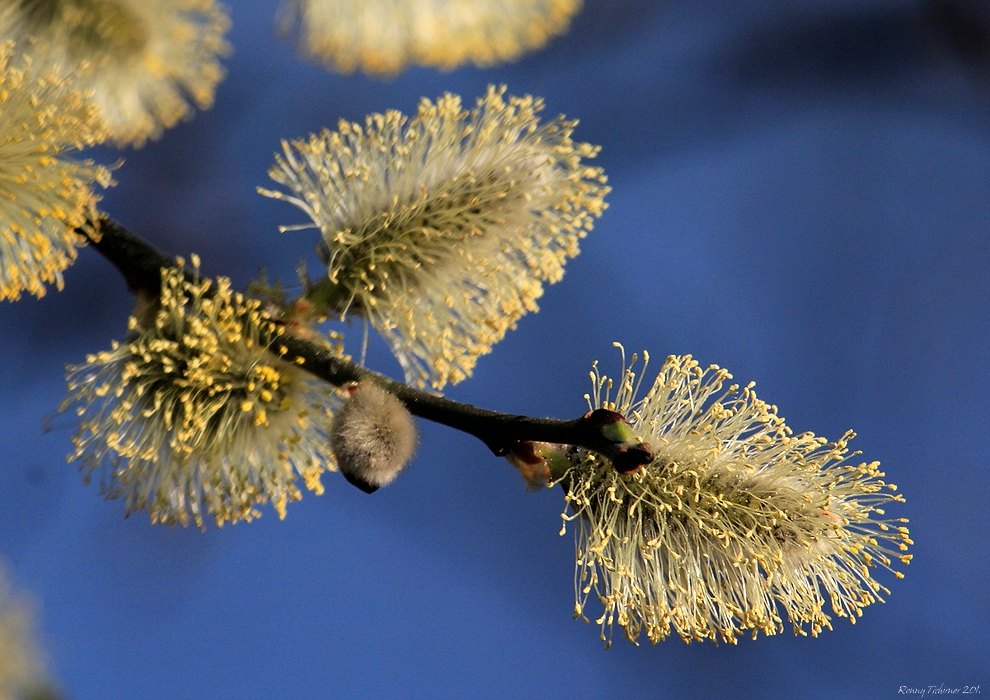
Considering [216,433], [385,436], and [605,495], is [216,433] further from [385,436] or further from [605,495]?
[605,495]

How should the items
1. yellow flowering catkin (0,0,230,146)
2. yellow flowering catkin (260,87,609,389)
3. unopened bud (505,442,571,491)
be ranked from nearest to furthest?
unopened bud (505,442,571,491), yellow flowering catkin (260,87,609,389), yellow flowering catkin (0,0,230,146)

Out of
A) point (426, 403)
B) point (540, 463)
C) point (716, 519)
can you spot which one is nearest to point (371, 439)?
point (426, 403)

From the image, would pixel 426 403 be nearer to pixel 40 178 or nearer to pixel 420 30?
pixel 40 178

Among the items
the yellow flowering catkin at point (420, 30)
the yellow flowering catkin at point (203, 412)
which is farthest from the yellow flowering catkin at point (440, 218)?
the yellow flowering catkin at point (420, 30)

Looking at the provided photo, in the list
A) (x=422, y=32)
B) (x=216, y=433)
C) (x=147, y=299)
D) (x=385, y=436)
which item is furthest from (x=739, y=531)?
(x=422, y=32)

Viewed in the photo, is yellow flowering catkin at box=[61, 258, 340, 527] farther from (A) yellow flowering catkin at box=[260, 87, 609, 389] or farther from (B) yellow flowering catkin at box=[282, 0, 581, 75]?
(B) yellow flowering catkin at box=[282, 0, 581, 75]

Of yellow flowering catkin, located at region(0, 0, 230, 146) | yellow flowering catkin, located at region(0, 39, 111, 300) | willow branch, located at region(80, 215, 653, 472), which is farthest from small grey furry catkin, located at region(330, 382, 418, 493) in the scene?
yellow flowering catkin, located at region(0, 0, 230, 146)

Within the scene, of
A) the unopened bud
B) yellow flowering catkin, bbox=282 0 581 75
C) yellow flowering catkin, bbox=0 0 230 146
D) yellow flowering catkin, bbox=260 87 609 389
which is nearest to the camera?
the unopened bud
